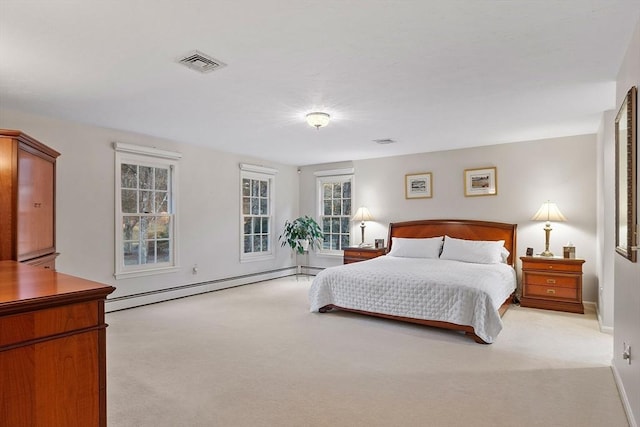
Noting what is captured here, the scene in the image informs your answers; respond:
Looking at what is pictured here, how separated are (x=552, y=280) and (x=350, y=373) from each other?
11.3 feet

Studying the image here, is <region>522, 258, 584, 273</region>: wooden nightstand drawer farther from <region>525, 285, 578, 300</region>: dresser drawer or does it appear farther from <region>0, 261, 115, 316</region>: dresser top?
<region>0, 261, 115, 316</region>: dresser top

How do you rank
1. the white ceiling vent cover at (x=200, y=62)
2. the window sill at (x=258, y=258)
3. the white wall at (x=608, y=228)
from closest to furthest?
the white ceiling vent cover at (x=200, y=62), the white wall at (x=608, y=228), the window sill at (x=258, y=258)

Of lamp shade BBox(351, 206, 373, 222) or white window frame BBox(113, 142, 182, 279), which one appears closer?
white window frame BBox(113, 142, 182, 279)

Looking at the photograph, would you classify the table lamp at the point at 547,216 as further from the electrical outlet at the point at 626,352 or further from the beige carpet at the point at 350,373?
the electrical outlet at the point at 626,352

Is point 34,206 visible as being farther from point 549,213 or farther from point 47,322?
point 549,213

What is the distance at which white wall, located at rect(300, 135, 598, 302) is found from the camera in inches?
201

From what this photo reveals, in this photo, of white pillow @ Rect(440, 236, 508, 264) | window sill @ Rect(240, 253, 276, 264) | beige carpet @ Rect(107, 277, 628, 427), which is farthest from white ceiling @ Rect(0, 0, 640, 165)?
window sill @ Rect(240, 253, 276, 264)

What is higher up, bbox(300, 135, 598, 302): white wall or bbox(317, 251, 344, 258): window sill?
bbox(300, 135, 598, 302): white wall

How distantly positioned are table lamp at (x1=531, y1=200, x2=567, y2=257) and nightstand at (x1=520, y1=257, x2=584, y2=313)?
23cm

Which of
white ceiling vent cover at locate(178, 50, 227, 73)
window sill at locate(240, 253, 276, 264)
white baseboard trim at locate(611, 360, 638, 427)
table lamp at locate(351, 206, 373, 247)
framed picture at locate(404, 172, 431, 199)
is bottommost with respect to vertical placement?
white baseboard trim at locate(611, 360, 638, 427)

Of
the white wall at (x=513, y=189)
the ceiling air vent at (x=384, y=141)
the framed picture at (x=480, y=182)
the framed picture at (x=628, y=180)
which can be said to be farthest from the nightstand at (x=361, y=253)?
the framed picture at (x=628, y=180)

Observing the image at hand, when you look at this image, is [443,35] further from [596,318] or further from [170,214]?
[170,214]

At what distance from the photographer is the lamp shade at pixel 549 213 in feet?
16.7

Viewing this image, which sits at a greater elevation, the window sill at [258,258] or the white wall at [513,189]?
the white wall at [513,189]
